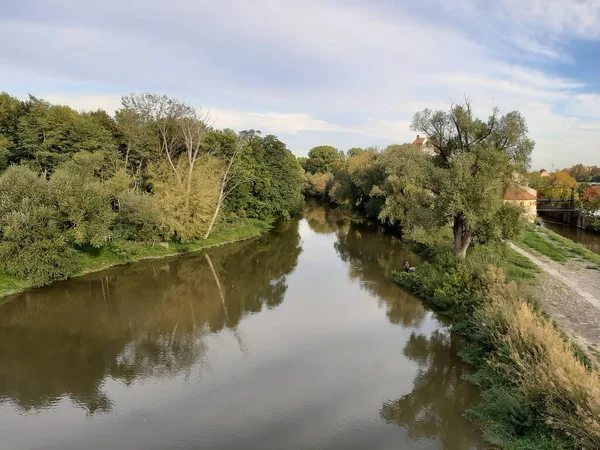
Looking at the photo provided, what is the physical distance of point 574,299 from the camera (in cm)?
1734

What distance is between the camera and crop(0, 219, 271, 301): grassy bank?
67.8 feet

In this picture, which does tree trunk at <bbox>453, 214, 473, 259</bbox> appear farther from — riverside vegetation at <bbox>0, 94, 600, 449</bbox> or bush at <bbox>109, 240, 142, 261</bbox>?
bush at <bbox>109, 240, 142, 261</bbox>

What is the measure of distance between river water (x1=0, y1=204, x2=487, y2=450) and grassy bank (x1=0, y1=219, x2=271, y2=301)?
1063 millimetres

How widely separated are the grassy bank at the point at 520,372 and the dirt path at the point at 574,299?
1020mm

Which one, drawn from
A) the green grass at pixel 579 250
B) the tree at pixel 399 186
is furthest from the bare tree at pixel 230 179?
the green grass at pixel 579 250

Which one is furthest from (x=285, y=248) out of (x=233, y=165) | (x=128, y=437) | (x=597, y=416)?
(x=597, y=416)

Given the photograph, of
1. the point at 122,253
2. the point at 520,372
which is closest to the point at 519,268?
the point at 520,372

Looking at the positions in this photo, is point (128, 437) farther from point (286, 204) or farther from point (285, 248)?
point (286, 204)

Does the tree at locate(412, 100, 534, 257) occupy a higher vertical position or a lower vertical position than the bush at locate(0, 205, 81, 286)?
higher

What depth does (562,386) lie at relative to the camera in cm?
912

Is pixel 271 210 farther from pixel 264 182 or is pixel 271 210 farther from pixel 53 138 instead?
pixel 53 138

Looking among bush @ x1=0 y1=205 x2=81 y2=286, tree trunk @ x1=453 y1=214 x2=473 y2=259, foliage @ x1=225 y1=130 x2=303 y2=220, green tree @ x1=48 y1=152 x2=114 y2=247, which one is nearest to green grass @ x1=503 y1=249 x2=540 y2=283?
tree trunk @ x1=453 y1=214 x2=473 y2=259

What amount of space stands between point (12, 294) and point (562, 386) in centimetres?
2276

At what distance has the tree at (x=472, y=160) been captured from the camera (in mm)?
19812
